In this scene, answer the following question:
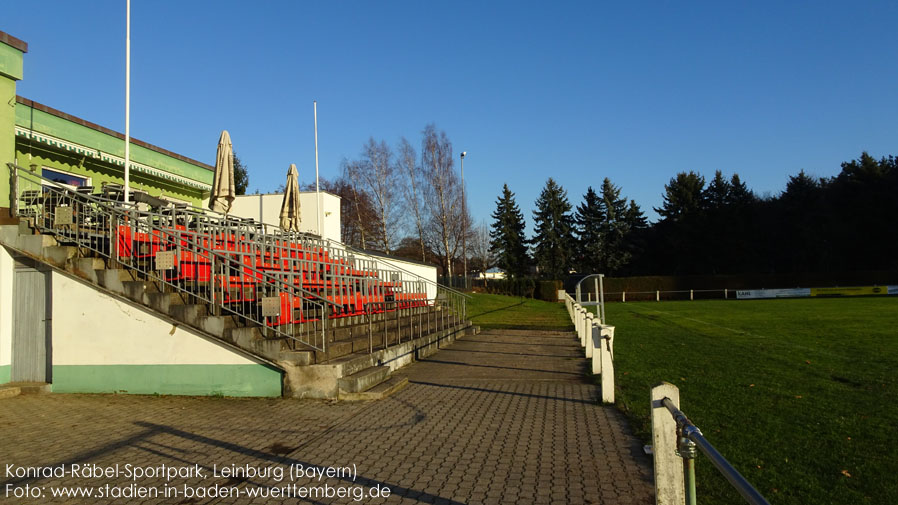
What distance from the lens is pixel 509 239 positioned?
6475 centimetres

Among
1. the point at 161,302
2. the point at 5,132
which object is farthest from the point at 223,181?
the point at 161,302

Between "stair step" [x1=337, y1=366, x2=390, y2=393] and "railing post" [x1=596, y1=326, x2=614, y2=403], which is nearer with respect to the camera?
"railing post" [x1=596, y1=326, x2=614, y2=403]

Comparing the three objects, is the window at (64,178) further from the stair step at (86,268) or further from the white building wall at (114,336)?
the white building wall at (114,336)

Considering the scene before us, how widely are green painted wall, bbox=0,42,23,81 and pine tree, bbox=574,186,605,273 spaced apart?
5678cm

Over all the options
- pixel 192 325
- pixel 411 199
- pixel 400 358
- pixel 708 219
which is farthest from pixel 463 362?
pixel 708 219

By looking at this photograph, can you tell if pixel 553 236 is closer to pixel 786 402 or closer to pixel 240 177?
pixel 240 177

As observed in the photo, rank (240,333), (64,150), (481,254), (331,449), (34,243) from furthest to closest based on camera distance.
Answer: (481,254), (64,150), (34,243), (240,333), (331,449)

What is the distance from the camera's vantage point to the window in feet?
42.7

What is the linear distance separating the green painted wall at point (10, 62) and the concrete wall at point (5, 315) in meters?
3.29

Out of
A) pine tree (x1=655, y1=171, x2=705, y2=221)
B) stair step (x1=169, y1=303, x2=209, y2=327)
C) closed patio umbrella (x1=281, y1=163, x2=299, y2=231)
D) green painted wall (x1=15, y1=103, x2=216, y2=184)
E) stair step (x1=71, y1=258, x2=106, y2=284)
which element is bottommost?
stair step (x1=169, y1=303, x2=209, y2=327)

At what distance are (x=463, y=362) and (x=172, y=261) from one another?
6.40 m

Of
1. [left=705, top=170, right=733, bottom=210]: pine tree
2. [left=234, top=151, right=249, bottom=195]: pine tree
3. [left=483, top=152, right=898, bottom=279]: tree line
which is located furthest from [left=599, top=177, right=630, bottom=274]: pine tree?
[left=234, top=151, right=249, bottom=195]: pine tree

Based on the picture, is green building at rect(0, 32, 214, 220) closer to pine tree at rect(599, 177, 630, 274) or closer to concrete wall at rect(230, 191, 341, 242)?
concrete wall at rect(230, 191, 341, 242)

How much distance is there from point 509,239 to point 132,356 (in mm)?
57533
